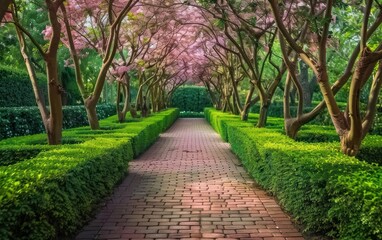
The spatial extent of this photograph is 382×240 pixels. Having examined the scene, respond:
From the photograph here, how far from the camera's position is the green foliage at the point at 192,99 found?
5366cm

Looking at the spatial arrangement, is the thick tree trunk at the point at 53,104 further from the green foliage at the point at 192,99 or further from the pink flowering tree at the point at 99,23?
the green foliage at the point at 192,99

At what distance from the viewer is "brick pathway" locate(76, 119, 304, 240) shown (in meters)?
5.12

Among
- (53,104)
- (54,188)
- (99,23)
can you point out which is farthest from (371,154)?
(99,23)

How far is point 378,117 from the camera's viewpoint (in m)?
13.5

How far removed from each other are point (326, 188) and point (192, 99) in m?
49.7

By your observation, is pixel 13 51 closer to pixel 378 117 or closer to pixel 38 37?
pixel 38 37

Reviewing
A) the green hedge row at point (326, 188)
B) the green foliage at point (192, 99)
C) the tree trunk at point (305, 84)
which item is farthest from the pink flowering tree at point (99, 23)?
the green foliage at point (192, 99)

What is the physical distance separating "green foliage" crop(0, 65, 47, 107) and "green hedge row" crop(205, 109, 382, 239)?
1336 cm

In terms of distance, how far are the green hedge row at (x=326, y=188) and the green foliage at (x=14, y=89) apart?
13363 millimetres

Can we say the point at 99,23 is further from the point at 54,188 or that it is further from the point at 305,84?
the point at 305,84

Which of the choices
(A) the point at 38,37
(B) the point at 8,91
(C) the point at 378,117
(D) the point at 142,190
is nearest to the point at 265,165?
(D) the point at 142,190

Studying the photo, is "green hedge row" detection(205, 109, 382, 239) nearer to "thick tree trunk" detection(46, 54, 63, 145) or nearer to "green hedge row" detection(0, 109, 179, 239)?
"green hedge row" detection(0, 109, 179, 239)

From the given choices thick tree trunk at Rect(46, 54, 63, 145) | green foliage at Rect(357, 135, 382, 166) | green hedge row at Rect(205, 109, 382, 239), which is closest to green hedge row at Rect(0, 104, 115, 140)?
thick tree trunk at Rect(46, 54, 63, 145)

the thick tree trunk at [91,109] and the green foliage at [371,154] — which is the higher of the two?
the thick tree trunk at [91,109]
